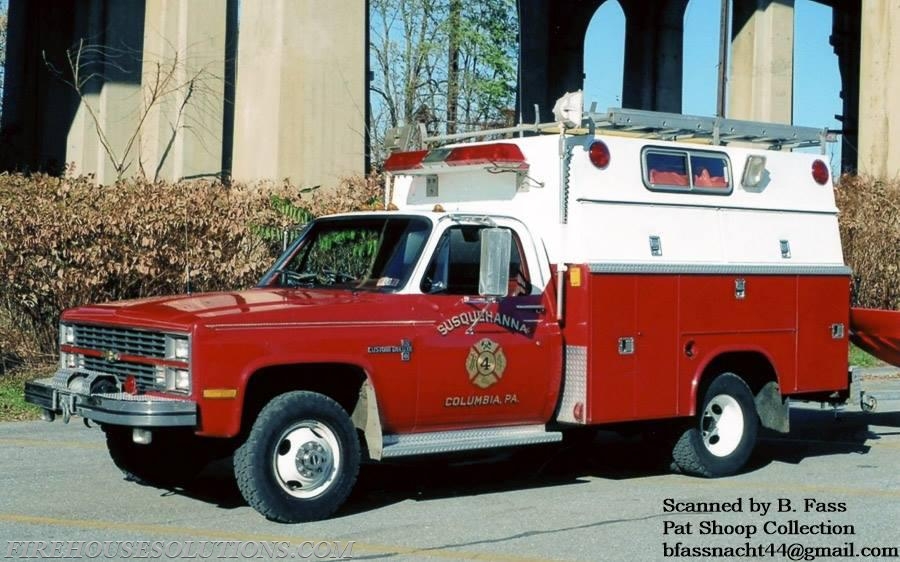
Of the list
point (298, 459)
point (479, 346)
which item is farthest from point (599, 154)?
point (298, 459)

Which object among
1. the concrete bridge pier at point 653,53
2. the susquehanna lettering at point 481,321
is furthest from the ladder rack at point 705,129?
the concrete bridge pier at point 653,53

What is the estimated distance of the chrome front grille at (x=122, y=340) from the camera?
27.6ft

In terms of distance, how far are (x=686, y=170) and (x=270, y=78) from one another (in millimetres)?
10849

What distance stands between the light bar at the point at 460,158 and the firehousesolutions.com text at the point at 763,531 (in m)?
2.80

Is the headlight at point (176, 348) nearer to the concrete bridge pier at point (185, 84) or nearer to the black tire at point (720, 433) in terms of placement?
the black tire at point (720, 433)

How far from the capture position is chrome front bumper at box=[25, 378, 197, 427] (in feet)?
26.4

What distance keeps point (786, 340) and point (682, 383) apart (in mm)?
1319

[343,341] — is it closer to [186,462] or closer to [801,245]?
[186,462]

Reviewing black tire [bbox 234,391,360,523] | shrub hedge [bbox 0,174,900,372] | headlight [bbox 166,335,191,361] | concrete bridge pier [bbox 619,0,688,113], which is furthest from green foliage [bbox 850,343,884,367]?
concrete bridge pier [bbox 619,0,688,113]

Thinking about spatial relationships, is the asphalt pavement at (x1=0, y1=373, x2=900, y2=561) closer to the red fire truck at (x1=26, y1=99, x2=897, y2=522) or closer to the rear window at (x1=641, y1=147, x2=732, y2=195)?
the red fire truck at (x1=26, y1=99, x2=897, y2=522)

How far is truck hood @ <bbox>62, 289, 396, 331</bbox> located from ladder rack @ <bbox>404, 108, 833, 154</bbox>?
88.1 inches

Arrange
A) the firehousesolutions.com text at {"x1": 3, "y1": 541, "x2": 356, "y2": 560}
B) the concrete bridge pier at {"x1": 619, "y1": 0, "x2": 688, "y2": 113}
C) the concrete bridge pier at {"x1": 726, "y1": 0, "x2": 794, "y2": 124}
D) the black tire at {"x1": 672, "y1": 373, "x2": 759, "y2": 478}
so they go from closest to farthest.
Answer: the firehousesolutions.com text at {"x1": 3, "y1": 541, "x2": 356, "y2": 560}, the black tire at {"x1": 672, "y1": 373, "x2": 759, "y2": 478}, the concrete bridge pier at {"x1": 726, "y1": 0, "x2": 794, "y2": 124}, the concrete bridge pier at {"x1": 619, "y1": 0, "x2": 688, "y2": 113}

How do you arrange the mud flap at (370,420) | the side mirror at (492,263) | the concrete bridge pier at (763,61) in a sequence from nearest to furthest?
the mud flap at (370,420)
the side mirror at (492,263)
the concrete bridge pier at (763,61)

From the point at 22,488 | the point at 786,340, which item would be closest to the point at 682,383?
the point at 786,340
